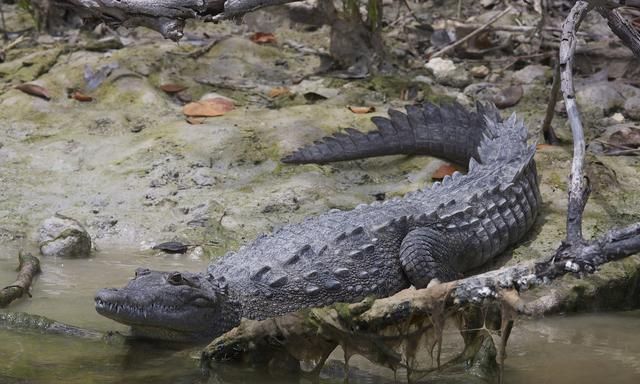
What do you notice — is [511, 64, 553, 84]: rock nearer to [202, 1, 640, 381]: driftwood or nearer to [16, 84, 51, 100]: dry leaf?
[16, 84, 51, 100]: dry leaf

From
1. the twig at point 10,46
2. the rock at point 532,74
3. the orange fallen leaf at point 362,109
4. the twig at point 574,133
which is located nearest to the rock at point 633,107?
the rock at point 532,74

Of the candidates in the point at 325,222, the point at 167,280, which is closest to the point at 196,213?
the point at 325,222

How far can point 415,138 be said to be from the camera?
22.0 feet

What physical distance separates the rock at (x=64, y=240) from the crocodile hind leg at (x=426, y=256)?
75.4 inches

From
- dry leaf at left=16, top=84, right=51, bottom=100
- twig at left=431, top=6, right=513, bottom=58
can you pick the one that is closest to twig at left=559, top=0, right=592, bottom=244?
twig at left=431, top=6, right=513, bottom=58

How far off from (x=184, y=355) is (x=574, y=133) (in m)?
2.09

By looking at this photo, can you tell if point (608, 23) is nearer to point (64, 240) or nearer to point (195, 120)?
point (64, 240)

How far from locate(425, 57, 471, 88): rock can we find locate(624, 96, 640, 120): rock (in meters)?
1.35

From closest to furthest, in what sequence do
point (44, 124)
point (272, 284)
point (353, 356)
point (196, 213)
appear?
1. point (353, 356)
2. point (272, 284)
3. point (196, 213)
4. point (44, 124)

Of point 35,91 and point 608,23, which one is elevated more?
point 608,23

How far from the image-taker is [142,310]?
424 centimetres

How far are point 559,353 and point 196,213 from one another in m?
2.73

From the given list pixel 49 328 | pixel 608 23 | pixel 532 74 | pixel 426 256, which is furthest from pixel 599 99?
pixel 49 328

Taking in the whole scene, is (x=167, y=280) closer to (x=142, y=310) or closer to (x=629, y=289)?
(x=142, y=310)
